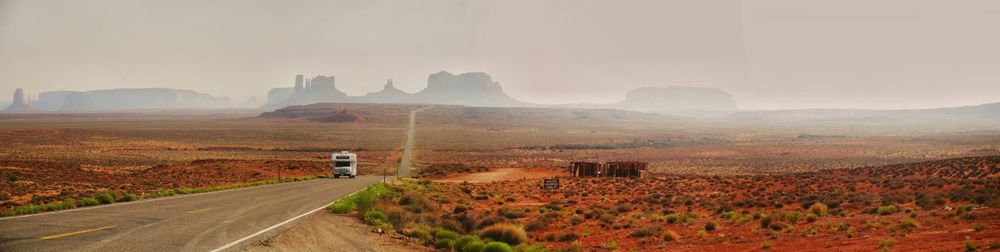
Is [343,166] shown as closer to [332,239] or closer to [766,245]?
[332,239]

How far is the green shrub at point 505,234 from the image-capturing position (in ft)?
63.2

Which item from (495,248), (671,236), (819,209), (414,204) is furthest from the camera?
(414,204)

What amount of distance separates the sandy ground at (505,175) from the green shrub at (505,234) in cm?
3172

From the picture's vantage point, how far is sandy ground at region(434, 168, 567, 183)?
175 feet

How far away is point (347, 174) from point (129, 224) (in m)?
33.9

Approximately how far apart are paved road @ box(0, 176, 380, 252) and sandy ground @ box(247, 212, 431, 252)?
1.81ft

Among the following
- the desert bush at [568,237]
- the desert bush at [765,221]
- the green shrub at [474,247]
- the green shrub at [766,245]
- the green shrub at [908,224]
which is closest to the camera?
the green shrub at [474,247]

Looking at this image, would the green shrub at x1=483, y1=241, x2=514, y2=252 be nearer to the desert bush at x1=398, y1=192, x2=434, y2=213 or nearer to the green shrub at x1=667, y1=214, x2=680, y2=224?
the desert bush at x1=398, y1=192, x2=434, y2=213

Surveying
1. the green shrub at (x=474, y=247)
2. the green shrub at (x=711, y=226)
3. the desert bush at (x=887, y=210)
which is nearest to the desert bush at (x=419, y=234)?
the green shrub at (x=474, y=247)

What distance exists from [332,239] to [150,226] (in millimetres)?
4501

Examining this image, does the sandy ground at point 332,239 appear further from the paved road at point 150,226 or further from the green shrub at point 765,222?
the green shrub at point 765,222

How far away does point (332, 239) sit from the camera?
15.6 meters

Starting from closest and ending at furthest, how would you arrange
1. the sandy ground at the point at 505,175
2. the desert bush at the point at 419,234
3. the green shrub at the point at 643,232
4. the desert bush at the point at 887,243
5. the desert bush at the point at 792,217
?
the desert bush at the point at 887,243 < the desert bush at the point at 419,234 < the green shrub at the point at 643,232 < the desert bush at the point at 792,217 < the sandy ground at the point at 505,175

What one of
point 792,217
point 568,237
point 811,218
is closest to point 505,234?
point 568,237
